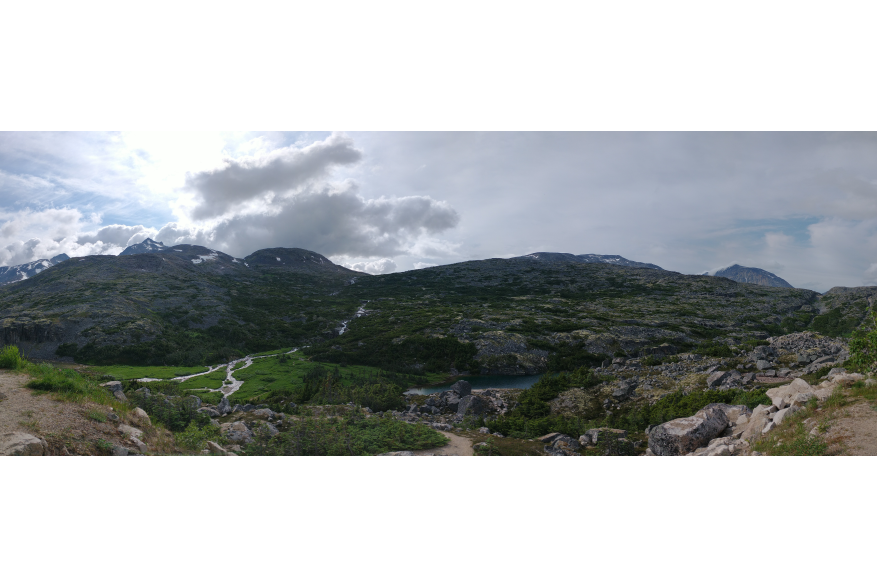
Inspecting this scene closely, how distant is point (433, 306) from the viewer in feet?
254

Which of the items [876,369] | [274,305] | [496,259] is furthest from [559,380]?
[496,259]

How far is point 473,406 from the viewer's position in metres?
21.2

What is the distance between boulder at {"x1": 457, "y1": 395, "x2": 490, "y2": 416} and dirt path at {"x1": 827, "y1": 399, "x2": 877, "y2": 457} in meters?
15.6

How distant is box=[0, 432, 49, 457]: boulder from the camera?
18.9 feet

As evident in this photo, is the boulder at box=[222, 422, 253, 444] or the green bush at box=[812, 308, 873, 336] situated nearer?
the boulder at box=[222, 422, 253, 444]

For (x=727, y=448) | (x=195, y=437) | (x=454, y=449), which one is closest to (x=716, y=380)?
(x=727, y=448)

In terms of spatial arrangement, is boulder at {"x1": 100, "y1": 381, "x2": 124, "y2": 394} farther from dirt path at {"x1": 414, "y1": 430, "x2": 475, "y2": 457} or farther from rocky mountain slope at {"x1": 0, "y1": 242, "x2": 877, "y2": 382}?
rocky mountain slope at {"x1": 0, "y1": 242, "x2": 877, "y2": 382}

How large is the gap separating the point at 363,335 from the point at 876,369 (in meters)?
52.5

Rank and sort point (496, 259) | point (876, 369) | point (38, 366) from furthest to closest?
point (496, 259) < point (38, 366) < point (876, 369)

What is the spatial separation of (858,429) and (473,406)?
16.4m

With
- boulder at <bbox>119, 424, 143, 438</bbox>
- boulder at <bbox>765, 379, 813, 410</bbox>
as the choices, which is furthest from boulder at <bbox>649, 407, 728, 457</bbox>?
boulder at <bbox>119, 424, 143, 438</bbox>

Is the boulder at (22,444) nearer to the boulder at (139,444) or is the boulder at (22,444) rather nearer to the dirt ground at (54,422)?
the dirt ground at (54,422)

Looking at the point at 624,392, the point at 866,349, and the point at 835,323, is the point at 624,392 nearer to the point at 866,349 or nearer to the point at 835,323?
the point at 866,349
